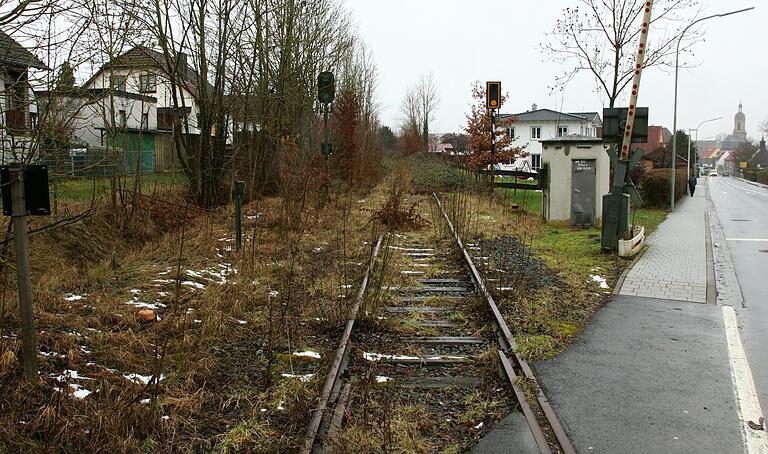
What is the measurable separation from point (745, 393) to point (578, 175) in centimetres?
1229

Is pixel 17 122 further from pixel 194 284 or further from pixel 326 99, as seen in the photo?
pixel 326 99

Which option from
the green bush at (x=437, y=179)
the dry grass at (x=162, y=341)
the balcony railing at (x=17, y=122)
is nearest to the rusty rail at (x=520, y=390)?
the dry grass at (x=162, y=341)

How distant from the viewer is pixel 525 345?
6504mm

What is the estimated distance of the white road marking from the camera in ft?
14.7

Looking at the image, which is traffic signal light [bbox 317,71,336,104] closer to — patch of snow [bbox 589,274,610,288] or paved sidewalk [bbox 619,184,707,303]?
paved sidewalk [bbox 619,184,707,303]

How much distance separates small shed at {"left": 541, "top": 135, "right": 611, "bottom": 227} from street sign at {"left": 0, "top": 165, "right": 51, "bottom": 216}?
1409cm

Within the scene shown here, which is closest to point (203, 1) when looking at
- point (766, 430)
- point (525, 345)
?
point (525, 345)

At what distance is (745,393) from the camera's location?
5469 millimetres

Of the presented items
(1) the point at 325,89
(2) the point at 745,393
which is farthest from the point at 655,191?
(2) the point at 745,393

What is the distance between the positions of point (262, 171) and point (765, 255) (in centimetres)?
1297

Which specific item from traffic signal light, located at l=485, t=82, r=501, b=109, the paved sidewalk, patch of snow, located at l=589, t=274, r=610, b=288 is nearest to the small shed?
the paved sidewalk

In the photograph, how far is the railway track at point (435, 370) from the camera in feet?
15.0

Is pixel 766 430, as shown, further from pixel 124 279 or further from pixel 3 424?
pixel 124 279

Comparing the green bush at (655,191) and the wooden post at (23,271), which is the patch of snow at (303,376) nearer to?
the wooden post at (23,271)
